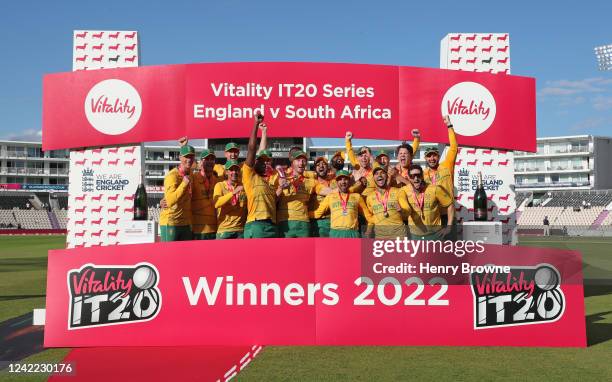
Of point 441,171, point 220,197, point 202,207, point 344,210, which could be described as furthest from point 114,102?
point 441,171

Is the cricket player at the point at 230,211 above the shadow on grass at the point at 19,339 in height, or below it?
above

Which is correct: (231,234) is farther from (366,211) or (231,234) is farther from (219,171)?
(366,211)

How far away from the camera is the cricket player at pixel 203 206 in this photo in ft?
25.6

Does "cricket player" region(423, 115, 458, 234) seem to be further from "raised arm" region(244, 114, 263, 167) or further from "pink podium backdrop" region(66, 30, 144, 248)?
"pink podium backdrop" region(66, 30, 144, 248)

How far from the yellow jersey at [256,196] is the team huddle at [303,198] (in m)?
0.01

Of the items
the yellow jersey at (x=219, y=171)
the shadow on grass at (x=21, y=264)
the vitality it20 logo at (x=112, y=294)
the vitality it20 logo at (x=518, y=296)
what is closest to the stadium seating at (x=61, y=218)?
the shadow on grass at (x=21, y=264)

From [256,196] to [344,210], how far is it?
46.6 inches

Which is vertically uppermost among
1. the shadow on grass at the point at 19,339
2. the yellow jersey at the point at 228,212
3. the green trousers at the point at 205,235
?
the yellow jersey at the point at 228,212

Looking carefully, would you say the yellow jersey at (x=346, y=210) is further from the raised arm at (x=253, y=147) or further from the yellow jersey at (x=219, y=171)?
the yellow jersey at (x=219, y=171)

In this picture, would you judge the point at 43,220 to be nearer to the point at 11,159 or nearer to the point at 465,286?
the point at 11,159

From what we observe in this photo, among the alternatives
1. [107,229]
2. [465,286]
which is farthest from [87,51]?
[465,286]

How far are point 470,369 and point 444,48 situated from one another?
7.62 m

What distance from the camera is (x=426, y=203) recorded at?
7195mm

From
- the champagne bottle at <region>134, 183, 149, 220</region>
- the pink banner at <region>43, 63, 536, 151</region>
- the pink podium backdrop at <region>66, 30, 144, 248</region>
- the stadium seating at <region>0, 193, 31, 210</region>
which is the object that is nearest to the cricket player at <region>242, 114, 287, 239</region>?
the champagne bottle at <region>134, 183, 149, 220</region>
